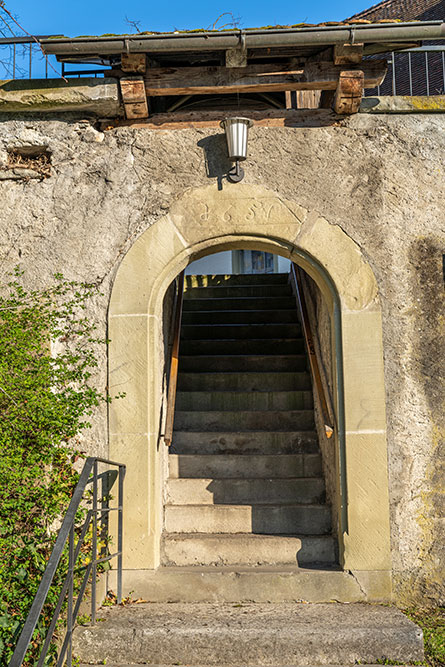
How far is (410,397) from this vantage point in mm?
4668

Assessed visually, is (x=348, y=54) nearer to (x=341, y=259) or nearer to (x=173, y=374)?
(x=341, y=259)

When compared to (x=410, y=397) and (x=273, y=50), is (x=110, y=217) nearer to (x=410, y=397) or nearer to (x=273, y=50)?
(x=273, y=50)

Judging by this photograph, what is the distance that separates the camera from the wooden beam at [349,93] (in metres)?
4.65

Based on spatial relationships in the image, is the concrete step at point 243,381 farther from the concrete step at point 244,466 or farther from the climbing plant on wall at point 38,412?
the climbing plant on wall at point 38,412

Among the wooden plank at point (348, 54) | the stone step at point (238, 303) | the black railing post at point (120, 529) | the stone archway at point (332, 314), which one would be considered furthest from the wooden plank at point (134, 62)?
the stone step at point (238, 303)

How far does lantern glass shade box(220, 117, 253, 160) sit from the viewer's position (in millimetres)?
4633

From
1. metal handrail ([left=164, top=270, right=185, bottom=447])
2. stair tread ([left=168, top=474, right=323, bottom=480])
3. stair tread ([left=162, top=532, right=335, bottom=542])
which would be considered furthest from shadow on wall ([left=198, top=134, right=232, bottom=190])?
stair tread ([left=162, top=532, right=335, bottom=542])

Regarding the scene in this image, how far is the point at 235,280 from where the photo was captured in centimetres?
937

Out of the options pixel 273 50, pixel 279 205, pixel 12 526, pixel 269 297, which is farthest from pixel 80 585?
pixel 269 297

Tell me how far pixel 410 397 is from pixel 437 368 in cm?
29

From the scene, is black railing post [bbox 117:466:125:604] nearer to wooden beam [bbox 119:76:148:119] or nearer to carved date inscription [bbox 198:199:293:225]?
carved date inscription [bbox 198:199:293:225]

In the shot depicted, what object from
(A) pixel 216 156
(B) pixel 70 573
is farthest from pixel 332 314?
(B) pixel 70 573

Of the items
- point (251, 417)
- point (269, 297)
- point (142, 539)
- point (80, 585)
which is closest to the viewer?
point (80, 585)

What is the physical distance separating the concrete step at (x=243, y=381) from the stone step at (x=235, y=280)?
251 centimetres
